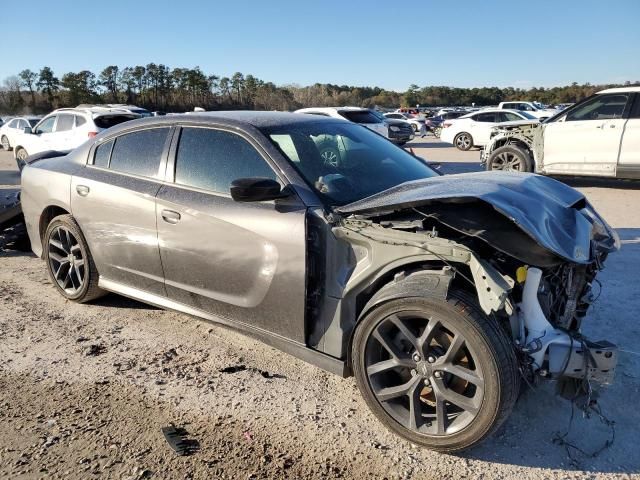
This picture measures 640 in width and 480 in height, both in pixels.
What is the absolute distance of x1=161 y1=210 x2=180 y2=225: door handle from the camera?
3373mm

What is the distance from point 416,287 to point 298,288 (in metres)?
0.70

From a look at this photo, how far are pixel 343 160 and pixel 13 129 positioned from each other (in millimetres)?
21816

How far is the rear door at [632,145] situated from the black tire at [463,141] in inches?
431

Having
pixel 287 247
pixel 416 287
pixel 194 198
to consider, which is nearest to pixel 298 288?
pixel 287 247

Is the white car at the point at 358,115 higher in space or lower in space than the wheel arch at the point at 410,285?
higher

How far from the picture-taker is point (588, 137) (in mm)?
9383

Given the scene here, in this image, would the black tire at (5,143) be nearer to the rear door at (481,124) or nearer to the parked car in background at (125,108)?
the parked car in background at (125,108)

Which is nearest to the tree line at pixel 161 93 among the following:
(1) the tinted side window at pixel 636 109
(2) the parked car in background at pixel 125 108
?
(2) the parked car in background at pixel 125 108

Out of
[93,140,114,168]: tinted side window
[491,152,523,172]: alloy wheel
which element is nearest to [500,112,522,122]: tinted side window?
[491,152,523,172]: alloy wheel

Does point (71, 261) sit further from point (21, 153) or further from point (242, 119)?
point (21, 153)

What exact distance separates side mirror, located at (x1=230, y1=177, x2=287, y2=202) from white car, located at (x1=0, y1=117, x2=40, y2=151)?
19.8 meters

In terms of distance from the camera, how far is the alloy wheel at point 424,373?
94.7 inches

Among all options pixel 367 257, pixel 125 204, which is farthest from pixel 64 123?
pixel 367 257

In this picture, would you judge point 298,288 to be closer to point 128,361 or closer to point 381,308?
point 381,308
